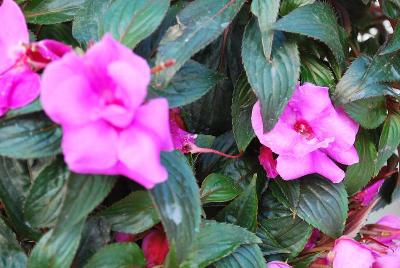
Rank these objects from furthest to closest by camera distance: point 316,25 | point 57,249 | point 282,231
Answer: point 282,231, point 316,25, point 57,249

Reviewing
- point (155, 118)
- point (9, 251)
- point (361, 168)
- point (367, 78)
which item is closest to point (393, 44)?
point (367, 78)

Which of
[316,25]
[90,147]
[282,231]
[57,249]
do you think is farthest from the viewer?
[282,231]

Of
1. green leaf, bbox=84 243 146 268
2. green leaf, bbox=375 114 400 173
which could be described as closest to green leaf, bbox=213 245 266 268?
green leaf, bbox=84 243 146 268

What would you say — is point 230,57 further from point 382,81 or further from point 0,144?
point 0,144

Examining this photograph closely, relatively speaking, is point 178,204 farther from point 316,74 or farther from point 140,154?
point 316,74

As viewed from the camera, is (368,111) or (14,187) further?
(368,111)

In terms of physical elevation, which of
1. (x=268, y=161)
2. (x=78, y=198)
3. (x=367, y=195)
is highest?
(x=78, y=198)

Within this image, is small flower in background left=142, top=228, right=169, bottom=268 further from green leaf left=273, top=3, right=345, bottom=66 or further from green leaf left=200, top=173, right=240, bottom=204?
green leaf left=273, top=3, right=345, bottom=66

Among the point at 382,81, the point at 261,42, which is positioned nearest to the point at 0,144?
the point at 261,42

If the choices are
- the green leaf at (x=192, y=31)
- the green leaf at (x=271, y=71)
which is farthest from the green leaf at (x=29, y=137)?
the green leaf at (x=271, y=71)
